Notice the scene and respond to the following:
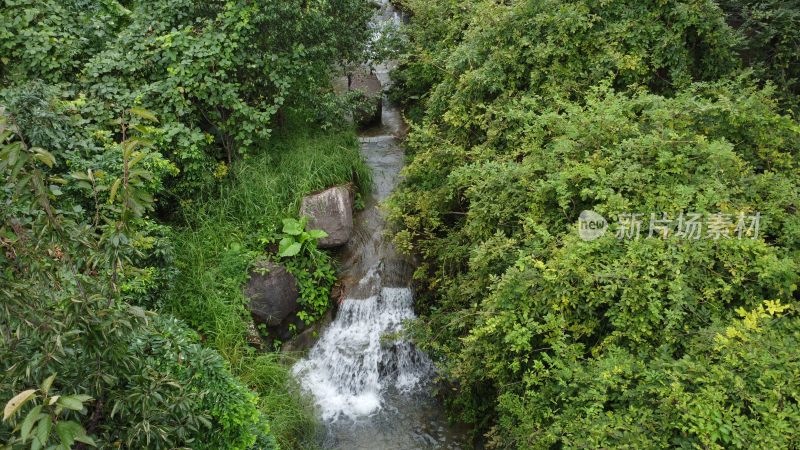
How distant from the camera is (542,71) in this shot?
647 cm

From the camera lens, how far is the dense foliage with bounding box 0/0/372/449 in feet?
13.7

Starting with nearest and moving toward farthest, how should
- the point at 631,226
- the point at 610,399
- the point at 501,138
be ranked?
the point at 610,399
the point at 631,226
the point at 501,138

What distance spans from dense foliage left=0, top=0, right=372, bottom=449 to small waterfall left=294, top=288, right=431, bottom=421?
446 millimetres

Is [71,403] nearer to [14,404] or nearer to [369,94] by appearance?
[14,404]

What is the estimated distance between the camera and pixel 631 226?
458cm

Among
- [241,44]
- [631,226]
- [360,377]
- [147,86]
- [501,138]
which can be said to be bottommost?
[360,377]

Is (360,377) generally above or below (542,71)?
below

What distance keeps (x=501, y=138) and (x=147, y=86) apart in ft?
14.1

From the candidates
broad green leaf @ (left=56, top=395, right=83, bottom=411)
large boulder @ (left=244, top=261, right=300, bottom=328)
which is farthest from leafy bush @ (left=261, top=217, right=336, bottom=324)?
broad green leaf @ (left=56, top=395, right=83, bottom=411)

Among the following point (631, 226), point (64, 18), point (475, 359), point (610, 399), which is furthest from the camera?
point (64, 18)

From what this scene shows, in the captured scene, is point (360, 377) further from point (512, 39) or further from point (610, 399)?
point (512, 39)

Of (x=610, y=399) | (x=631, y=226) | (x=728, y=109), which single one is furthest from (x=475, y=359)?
(x=728, y=109)

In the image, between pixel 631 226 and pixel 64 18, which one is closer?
pixel 631 226

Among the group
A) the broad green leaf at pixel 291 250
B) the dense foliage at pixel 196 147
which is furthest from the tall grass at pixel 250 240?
the broad green leaf at pixel 291 250
